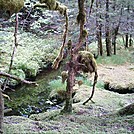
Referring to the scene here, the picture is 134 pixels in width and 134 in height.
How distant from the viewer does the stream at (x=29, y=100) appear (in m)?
8.98

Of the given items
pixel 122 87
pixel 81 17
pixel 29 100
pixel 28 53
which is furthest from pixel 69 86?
pixel 28 53

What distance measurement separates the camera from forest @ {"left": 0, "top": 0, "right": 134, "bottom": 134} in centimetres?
422

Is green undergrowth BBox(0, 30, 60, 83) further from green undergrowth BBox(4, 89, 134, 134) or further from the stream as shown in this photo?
green undergrowth BBox(4, 89, 134, 134)

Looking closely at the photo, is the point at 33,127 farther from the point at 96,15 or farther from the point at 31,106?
the point at 96,15

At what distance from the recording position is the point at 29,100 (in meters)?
10.1

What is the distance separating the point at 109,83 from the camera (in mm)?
11445

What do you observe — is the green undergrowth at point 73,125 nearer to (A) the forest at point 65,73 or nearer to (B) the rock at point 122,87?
(A) the forest at point 65,73

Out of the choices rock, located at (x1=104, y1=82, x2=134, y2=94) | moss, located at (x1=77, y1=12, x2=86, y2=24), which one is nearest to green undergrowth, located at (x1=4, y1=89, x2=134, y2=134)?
moss, located at (x1=77, y1=12, x2=86, y2=24)

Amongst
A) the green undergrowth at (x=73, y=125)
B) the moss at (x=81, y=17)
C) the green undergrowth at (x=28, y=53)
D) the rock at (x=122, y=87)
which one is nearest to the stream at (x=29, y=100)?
the green undergrowth at (x=28, y=53)

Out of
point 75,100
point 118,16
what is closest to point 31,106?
point 75,100

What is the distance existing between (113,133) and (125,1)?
37.2ft

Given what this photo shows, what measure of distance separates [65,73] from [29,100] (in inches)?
179

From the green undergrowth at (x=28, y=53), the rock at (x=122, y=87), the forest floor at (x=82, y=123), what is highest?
the forest floor at (x=82, y=123)

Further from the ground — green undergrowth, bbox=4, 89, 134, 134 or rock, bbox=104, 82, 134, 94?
green undergrowth, bbox=4, 89, 134, 134
